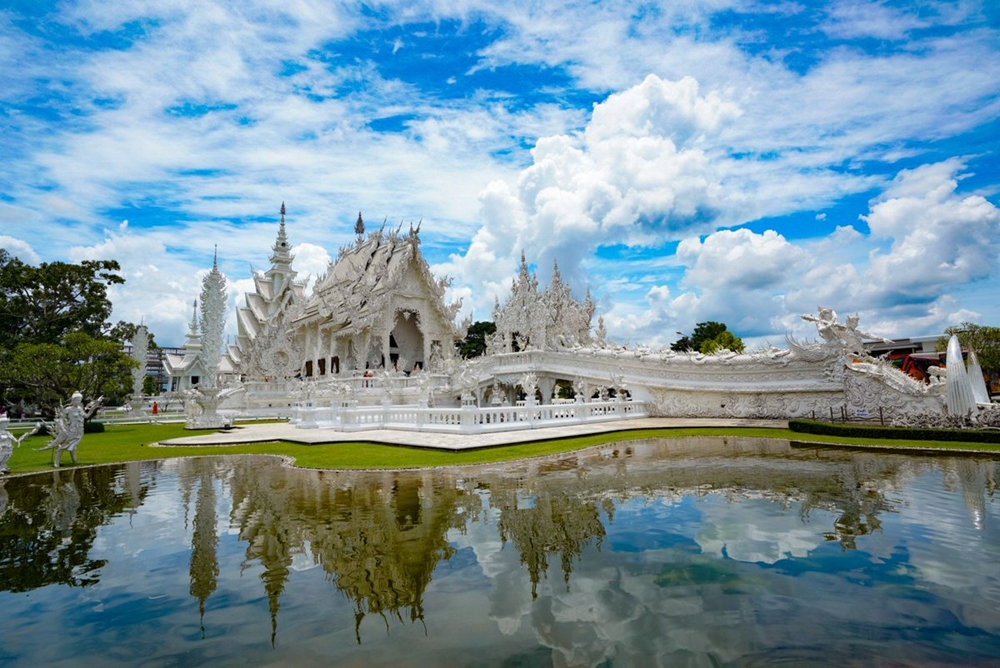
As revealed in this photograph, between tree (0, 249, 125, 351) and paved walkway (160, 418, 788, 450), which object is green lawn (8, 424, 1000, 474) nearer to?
paved walkway (160, 418, 788, 450)

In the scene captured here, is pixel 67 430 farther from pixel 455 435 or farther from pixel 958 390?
pixel 958 390

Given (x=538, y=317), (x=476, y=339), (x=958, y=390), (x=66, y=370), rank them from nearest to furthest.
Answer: (x=958, y=390), (x=66, y=370), (x=538, y=317), (x=476, y=339)

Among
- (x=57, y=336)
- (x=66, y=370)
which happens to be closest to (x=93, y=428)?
(x=66, y=370)

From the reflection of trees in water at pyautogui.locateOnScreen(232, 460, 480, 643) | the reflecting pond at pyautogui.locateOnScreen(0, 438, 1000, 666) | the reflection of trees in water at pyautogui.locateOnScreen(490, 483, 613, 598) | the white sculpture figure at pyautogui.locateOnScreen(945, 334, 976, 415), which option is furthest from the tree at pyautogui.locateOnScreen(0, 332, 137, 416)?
the white sculpture figure at pyautogui.locateOnScreen(945, 334, 976, 415)

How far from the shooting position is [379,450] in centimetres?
1226

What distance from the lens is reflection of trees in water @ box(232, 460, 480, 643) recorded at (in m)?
4.36

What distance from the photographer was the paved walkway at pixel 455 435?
499 inches

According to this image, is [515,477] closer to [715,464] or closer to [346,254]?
[715,464]

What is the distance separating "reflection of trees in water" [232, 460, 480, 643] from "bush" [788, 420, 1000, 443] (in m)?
10.7

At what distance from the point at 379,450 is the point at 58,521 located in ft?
20.5

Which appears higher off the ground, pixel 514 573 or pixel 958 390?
pixel 958 390

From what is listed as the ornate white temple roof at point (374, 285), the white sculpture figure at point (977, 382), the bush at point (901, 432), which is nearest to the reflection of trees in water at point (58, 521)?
the bush at point (901, 432)

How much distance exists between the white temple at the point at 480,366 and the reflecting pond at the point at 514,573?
7.91m

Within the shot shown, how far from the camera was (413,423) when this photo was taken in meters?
16.2
